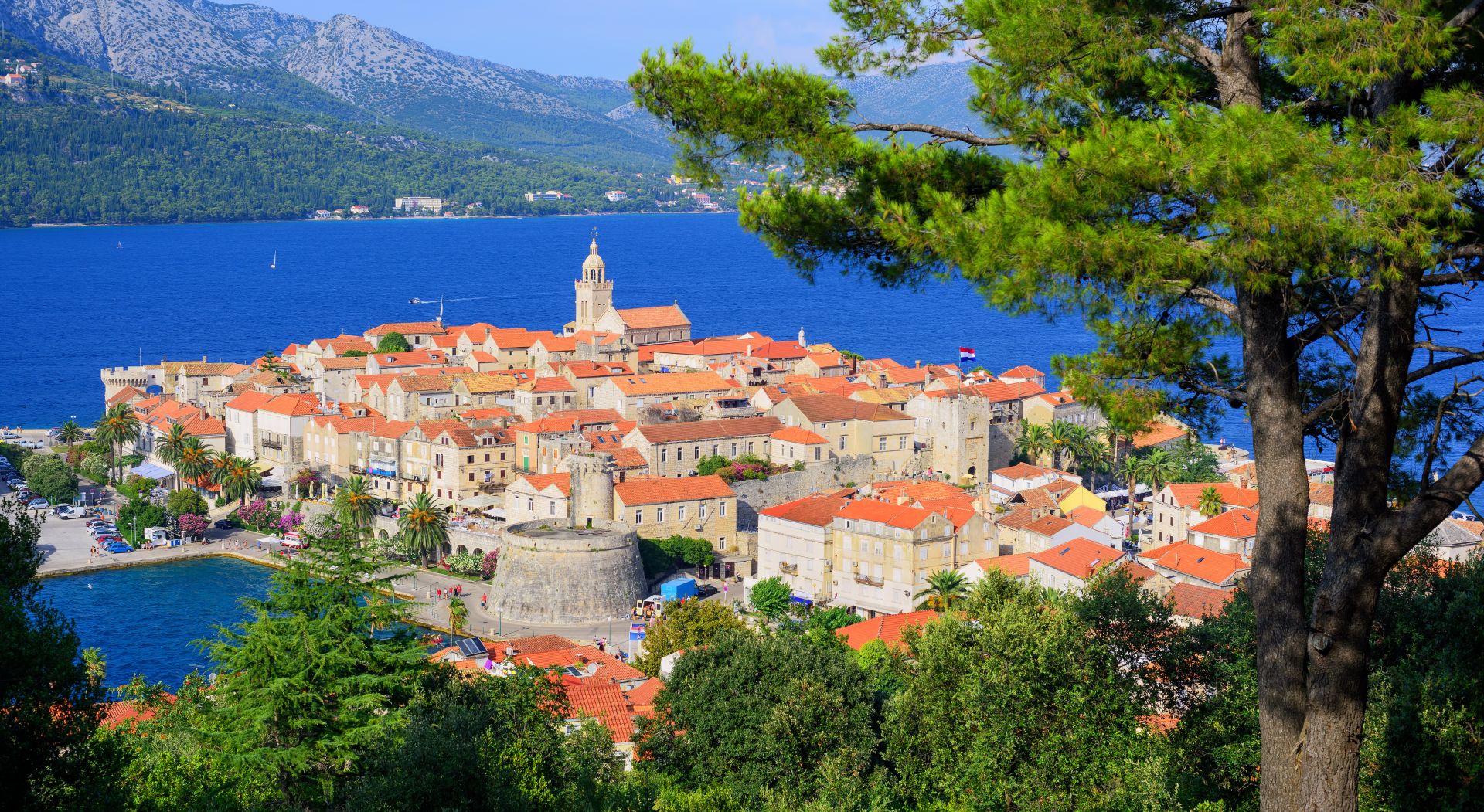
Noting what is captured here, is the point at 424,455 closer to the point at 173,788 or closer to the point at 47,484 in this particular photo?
the point at 47,484

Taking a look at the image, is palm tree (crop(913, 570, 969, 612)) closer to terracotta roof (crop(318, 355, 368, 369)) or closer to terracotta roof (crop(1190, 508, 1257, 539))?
terracotta roof (crop(1190, 508, 1257, 539))

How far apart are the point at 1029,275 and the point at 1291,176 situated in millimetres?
1560

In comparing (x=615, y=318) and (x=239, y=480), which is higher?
(x=615, y=318)

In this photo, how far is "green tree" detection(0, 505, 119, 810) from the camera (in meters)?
12.7

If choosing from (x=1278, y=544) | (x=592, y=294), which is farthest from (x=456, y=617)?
(x=592, y=294)

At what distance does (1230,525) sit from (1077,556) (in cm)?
501

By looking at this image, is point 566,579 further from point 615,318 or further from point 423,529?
point 615,318

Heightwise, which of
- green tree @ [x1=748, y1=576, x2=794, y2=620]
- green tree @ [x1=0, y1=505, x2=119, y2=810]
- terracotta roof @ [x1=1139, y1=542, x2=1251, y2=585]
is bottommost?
green tree @ [x1=748, y1=576, x2=794, y2=620]

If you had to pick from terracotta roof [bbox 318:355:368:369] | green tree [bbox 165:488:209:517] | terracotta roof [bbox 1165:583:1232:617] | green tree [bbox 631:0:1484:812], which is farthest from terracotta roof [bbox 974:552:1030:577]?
terracotta roof [bbox 318:355:368:369]

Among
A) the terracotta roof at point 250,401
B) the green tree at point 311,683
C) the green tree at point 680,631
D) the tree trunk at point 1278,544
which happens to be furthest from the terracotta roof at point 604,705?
the terracotta roof at point 250,401

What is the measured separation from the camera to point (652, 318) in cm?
7750

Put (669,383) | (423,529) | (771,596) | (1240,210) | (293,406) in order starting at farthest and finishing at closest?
1. (669,383)
2. (293,406)
3. (423,529)
4. (771,596)
5. (1240,210)

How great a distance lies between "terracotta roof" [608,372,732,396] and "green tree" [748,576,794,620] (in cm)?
1953

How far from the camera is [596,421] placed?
59.1m
